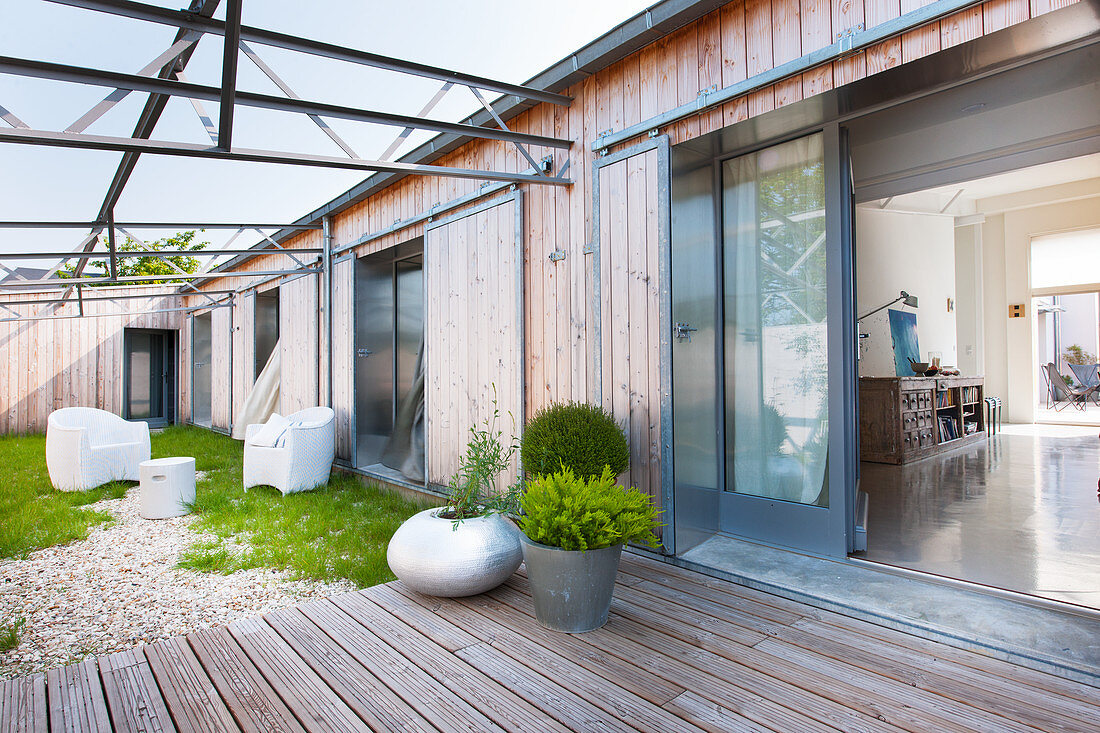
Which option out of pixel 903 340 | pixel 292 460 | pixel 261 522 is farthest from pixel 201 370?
pixel 903 340

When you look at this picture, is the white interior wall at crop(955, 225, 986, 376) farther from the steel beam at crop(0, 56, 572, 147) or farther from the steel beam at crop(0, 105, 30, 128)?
→ the steel beam at crop(0, 105, 30, 128)

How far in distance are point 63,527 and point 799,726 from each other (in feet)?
17.2

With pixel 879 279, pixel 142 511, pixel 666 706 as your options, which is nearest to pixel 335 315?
pixel 142 511

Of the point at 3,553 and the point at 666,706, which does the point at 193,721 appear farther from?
the point at 3,553

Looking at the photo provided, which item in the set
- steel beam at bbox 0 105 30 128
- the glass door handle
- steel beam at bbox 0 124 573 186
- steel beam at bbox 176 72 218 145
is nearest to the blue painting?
the glass door handle

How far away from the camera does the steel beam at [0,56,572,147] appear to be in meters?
2.45

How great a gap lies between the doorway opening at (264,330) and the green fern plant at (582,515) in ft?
26.7

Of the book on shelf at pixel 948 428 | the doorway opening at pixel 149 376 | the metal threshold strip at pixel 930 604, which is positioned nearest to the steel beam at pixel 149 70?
the metal threshold strip at pixel 930 604

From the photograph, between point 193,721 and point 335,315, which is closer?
point 193,721

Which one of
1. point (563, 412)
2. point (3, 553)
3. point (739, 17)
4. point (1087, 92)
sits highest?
point (739, 17)

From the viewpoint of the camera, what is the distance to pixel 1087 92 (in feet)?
10.9

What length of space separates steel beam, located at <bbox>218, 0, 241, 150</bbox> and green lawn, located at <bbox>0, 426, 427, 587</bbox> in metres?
2.36

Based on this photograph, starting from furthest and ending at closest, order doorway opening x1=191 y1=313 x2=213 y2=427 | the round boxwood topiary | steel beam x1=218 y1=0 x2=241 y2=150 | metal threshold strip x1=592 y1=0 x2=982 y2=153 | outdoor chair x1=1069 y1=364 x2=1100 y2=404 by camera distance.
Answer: doorway opening x1=191 y1=313 x2=213 y2=427 → outdoor chair x1=1069 y1=364 x2=1100 y2=404 → the round boxwood topiary → metal threshold strip x1=592 y1=0 x2=982 y2=153 → steel beam x1=218 y1=0 x2=241 y2=150

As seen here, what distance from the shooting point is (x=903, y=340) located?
25.3 feet
